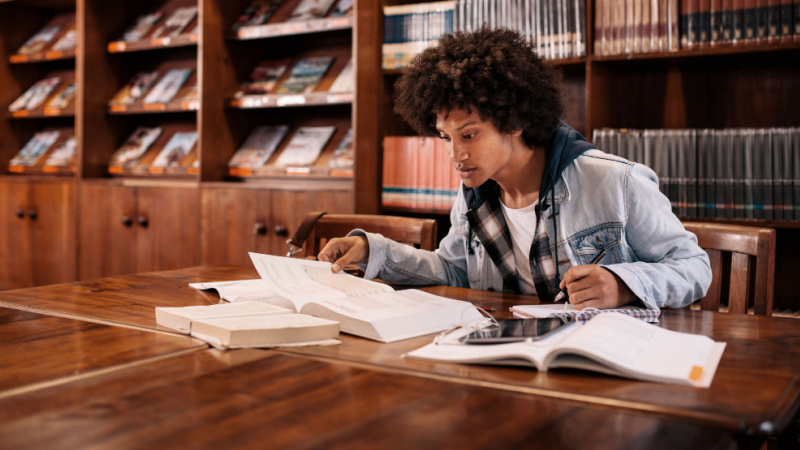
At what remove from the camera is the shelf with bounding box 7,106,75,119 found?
3.88m

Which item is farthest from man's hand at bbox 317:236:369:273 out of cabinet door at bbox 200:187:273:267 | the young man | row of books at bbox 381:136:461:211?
cabinet door at bbox 200:187:273:267

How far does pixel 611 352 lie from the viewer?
2.88 feet

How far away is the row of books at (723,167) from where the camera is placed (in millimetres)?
2242

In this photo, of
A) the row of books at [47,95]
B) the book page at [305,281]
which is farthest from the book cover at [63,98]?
the book page at [305,281]

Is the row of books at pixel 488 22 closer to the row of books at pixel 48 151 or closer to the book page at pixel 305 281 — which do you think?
the book page at pixel 305 281

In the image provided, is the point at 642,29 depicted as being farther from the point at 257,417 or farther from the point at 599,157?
the point at 257,417

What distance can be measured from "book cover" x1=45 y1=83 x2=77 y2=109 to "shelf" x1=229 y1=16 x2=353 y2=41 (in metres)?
1.29

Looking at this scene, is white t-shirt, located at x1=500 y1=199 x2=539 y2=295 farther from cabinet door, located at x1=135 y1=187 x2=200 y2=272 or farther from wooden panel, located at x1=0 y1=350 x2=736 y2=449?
cabinet door, located at x1=135 y1=187 x2=200 y2=272

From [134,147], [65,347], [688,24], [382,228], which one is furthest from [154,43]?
[65,347]

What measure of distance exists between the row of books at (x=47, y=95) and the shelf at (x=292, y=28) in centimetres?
135

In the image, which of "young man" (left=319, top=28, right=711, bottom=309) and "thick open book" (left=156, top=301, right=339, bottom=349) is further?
"young man" (left=319, top=28, right=711, bottom=309)

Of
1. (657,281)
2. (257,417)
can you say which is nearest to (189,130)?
(657,281)

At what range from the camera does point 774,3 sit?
223cm

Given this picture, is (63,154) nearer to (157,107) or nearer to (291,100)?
(157,107)
